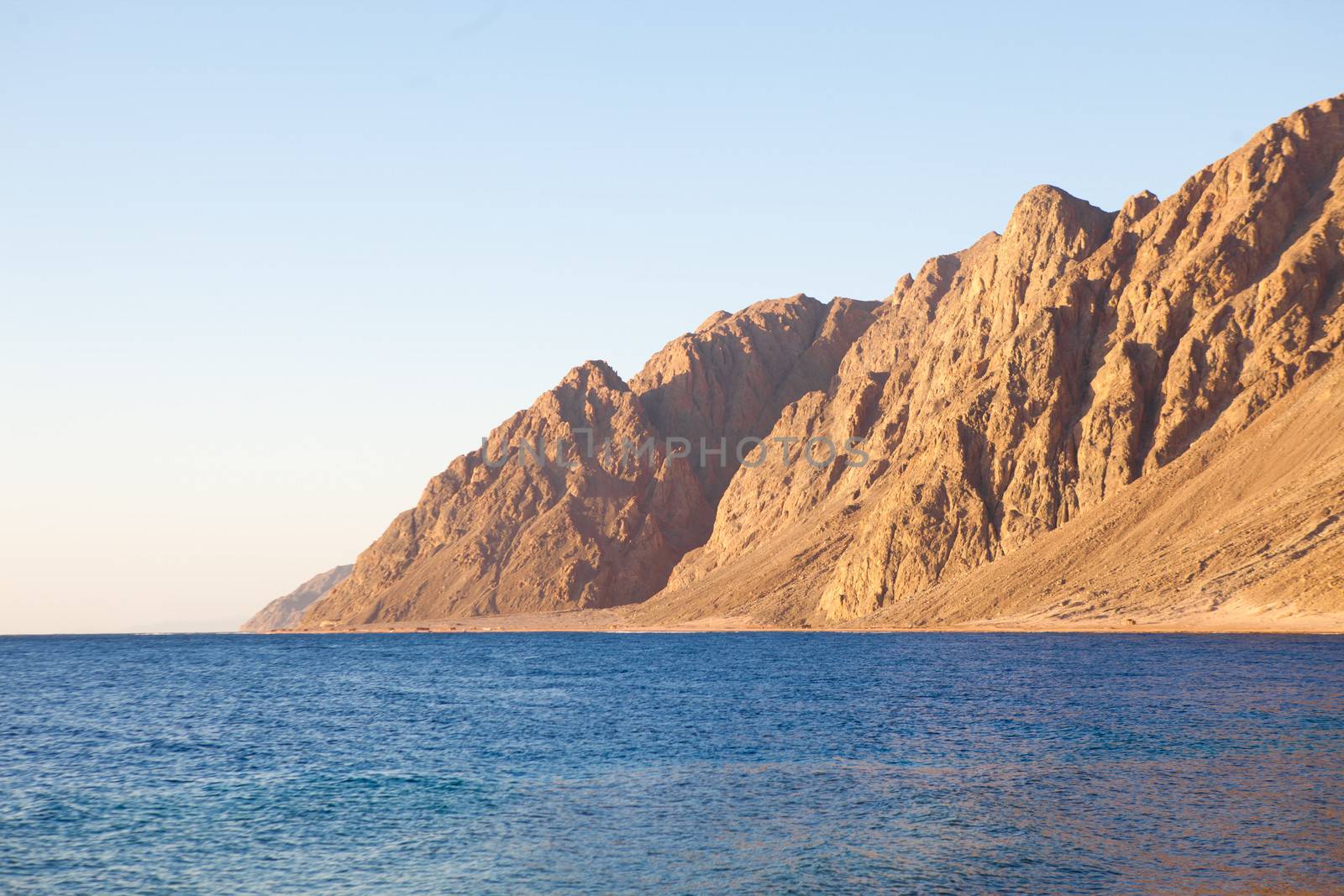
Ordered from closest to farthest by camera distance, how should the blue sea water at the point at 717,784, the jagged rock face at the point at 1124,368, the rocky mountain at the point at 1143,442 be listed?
the blue sea water at the point at 717,784 → the rocky mountain at the point at 1143,442 → the jagged rock face at the point at 1124,368

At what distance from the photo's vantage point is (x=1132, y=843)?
97.9 feet

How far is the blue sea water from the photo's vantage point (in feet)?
95.2

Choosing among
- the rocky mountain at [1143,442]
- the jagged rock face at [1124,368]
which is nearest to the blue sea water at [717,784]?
the rocky mountain at [1143,442]

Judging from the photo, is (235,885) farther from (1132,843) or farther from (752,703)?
(752,703)

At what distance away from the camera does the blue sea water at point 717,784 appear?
2903cm

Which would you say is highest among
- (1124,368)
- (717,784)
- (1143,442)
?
(1124,368)

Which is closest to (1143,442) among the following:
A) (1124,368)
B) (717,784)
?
(1124,368)

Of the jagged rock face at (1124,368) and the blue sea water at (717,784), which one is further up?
the jagged rock face at (1124,368)

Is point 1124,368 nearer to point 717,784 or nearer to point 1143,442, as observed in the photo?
point 1143,442

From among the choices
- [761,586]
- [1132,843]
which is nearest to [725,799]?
[1132,843]

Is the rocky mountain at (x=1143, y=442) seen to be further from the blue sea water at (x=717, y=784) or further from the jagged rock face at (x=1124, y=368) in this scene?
the blue sea water at (x=717, y=784)

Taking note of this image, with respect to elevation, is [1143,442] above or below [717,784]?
above

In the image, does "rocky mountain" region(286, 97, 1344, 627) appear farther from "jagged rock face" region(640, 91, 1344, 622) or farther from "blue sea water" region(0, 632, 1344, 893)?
"blue sea water" region(0, 632, 1344, 893)

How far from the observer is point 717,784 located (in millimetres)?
40594
